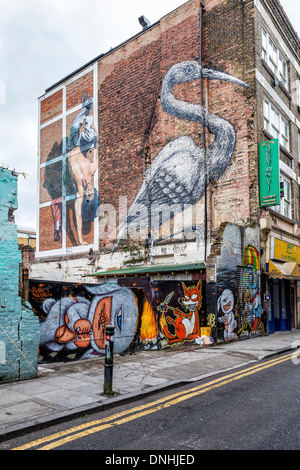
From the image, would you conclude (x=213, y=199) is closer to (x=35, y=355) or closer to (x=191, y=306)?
(x=191, y=306)

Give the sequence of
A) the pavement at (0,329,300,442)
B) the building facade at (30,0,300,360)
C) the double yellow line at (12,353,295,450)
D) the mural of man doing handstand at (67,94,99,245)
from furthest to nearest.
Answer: the mural of man doing handstand at (67,94,99,245)
the building facade at (30,0,300,360)
the pavement at (0,329,300,442)
the double yellow line at (12,353,295,450)

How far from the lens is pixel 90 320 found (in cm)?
1048

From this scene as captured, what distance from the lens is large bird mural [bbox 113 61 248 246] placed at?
59.9 feet

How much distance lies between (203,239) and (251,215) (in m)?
2.38

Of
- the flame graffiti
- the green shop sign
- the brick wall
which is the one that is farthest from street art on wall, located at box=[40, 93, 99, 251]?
the flame graffiti

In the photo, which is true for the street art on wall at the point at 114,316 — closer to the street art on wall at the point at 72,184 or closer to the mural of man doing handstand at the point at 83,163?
the street art on wall at the point at 72,184

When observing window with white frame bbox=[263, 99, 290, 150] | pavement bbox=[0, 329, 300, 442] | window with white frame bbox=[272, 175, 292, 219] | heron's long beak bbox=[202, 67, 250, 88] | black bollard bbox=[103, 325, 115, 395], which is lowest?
pavement bbox=[0, 329, 300, 442]

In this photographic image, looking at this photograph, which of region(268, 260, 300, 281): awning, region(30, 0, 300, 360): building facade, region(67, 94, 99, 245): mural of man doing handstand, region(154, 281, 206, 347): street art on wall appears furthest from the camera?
region(67, 94, 99, 245): mural of man doing handstand

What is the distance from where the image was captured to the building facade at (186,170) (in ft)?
49.7

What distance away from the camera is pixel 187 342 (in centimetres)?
1346

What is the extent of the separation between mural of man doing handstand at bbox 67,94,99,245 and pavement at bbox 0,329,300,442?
1303 centimetres

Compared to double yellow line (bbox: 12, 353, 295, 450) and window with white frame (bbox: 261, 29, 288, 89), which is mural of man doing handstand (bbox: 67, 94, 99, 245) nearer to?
window with white frame (bbox: 261, 29, 288, 89)

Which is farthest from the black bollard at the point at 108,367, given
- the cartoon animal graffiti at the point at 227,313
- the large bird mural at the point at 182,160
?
the large bird mural at the point at 182,160

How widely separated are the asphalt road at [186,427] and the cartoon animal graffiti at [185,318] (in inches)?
206
